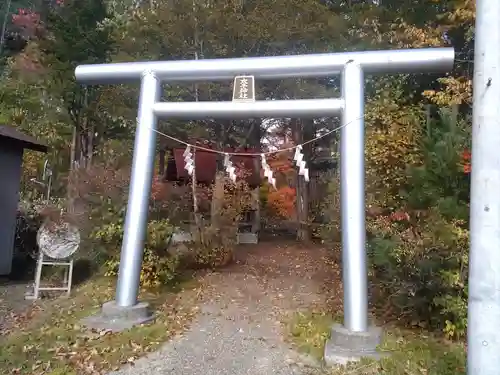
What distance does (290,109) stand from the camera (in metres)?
6.48

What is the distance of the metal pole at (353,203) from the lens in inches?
220

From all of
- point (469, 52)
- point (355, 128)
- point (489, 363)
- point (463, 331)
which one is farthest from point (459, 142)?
point (469, 52)

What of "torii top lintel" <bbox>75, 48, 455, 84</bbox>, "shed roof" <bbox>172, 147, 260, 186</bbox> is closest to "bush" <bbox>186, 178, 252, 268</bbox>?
"shed roof" <bbox>172, 147, 260, 186</bbox>

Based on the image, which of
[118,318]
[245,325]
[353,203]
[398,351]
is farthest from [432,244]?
[118,318]

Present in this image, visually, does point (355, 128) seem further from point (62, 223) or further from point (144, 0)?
point (144, 0)

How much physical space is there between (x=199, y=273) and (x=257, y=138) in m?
7.50

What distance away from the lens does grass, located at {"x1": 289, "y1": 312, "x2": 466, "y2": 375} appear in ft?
15.2

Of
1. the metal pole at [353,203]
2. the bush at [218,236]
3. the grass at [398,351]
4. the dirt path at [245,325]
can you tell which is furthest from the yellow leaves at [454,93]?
the bush at [218,236]

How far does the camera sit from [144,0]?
14719 millimetres

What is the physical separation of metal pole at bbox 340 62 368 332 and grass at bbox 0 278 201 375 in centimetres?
246

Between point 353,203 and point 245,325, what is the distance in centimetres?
251

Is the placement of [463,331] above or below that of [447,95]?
below

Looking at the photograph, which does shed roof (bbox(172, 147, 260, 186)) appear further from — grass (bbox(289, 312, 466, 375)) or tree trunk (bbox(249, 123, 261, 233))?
grass (bbox(289, 312, 466, 375))

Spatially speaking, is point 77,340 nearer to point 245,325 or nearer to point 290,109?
point 245,325
